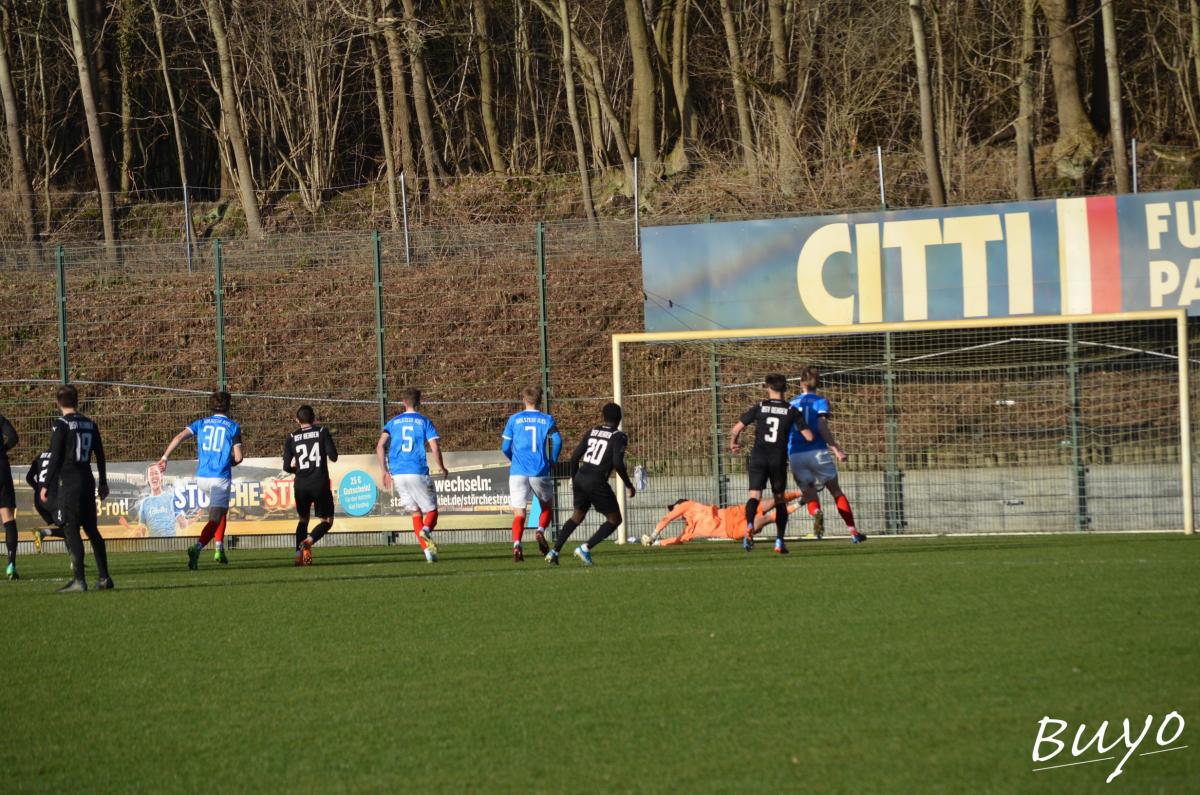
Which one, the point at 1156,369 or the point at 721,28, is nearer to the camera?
the point at 1156,369

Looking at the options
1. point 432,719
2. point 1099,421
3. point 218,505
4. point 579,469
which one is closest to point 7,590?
point 218,505

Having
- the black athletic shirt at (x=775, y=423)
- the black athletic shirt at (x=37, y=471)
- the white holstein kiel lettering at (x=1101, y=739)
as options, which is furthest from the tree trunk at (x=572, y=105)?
the white holstein kiel lettering at (x=1101, y=739)

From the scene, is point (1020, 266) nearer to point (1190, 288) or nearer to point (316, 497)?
point (1190, 288)

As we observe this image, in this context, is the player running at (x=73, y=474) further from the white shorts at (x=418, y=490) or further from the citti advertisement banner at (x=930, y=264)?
the citti advertisement banner at (x=930, y=264)

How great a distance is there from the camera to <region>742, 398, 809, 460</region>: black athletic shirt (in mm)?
14586

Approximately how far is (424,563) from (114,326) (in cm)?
1313

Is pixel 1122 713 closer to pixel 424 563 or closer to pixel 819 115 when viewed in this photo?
pixel 424 563

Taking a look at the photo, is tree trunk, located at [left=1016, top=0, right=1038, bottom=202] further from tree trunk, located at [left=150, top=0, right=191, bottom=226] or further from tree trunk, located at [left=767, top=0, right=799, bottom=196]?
tree trunk, located at [left=150, top=0, right=191, bottom=226]

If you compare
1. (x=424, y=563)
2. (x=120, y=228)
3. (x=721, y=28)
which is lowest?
(x=424, y=563)

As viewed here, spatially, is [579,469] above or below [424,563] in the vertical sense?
above

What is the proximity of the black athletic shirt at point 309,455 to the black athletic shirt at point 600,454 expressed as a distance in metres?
3.31

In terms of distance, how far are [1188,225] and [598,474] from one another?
1056cm

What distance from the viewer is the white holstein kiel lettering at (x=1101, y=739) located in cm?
498

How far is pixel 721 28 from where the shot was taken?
36031 mm
